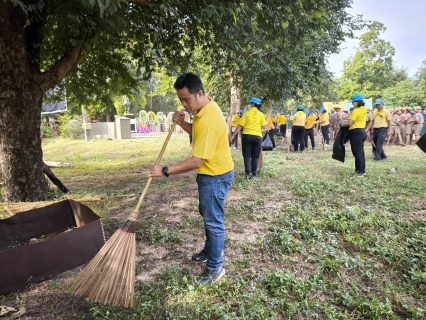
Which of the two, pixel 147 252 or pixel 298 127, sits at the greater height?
pixel 298 127

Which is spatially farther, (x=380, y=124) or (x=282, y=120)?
(x=282, y=120)

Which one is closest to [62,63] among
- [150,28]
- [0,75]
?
[0,75]

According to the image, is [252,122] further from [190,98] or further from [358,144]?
[190,98]

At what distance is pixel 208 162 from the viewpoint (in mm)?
2760

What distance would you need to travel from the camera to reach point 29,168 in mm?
5223

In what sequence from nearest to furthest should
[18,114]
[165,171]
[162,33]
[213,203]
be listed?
[165,171] → [213,203] → [18,114] → [162,33]

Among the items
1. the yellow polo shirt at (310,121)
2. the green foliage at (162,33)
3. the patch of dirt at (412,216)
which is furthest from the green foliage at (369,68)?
the patch of dirt at (412,216)

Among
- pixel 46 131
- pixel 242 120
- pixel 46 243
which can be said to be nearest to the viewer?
pixel 46 243

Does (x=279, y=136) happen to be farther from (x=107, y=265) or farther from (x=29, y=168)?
(x=107, y=265)

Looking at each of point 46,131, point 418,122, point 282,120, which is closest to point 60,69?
point 282,120

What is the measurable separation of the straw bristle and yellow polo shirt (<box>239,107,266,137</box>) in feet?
16.6

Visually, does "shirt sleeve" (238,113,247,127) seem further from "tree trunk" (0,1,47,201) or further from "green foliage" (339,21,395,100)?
"green foliage" (339,21,395,100)

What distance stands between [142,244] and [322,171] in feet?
19.4

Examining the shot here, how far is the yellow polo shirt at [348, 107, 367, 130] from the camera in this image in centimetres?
698
